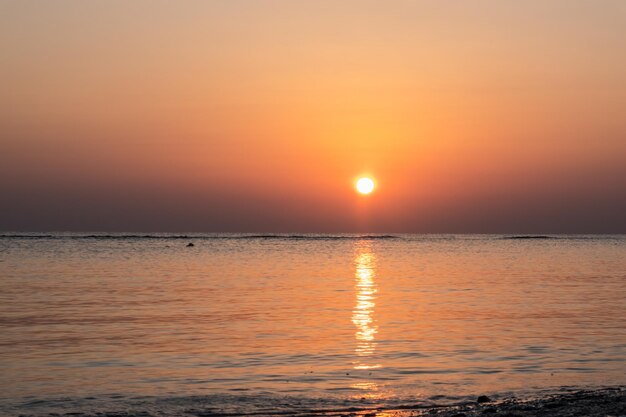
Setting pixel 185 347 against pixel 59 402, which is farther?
pixel 185 347

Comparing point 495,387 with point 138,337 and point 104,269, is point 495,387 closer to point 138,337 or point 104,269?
point 138,337

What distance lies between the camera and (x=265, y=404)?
17.4 metres

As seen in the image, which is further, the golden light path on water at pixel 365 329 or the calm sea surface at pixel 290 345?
the golden light path on water at pixel 365 329

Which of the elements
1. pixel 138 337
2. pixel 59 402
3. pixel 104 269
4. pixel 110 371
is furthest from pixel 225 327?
pixel 104 269

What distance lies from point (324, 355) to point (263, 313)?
11.1 m

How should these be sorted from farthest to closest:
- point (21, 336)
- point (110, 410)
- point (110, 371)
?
point (21, 336)
point (110, 371)
point (110, 410)

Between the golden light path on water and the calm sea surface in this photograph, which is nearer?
the calm sea surface

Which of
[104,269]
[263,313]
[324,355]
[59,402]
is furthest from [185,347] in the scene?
[104,269]

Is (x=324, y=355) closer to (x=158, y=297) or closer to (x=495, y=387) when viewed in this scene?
(x=495, y=387)

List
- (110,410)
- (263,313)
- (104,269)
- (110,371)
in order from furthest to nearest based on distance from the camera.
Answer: (104,269) → (263,313) → (110,371) → (110,410)

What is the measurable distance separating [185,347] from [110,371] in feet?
13.4

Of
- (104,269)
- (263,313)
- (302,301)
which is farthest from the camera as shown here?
(104,269)

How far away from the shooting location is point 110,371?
20.8 m

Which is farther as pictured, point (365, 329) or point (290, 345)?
point (365, 329)
